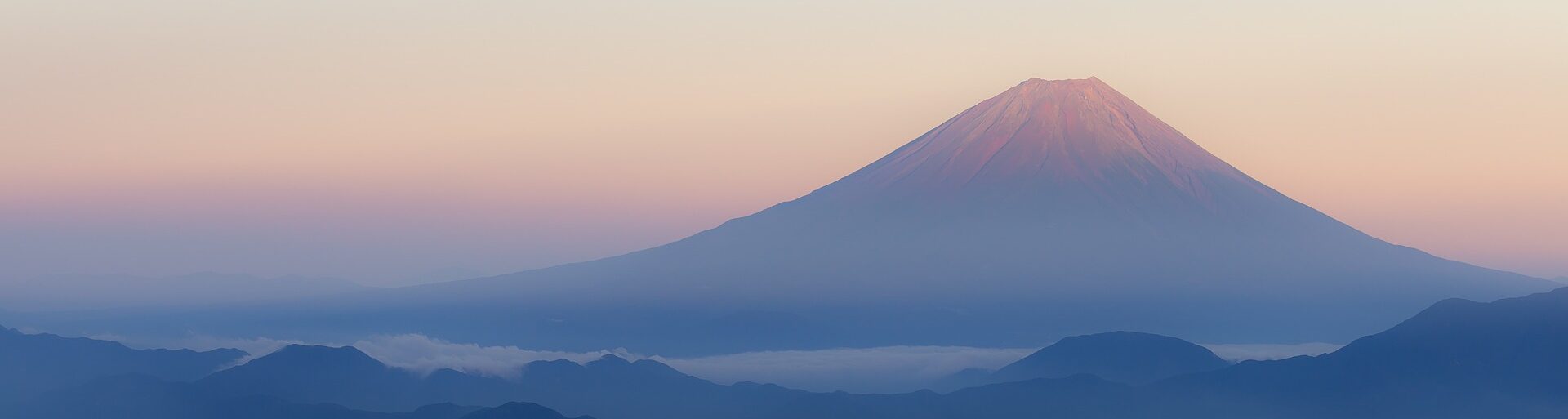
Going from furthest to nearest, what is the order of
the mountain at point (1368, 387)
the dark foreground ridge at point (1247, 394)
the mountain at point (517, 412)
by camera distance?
the dark foreground ridge at point (1247, 394), the mountain at point (1368, 387), the mountain at point (517, 412)

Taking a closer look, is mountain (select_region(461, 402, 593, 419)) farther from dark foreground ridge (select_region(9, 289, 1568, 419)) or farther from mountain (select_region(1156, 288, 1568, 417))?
mountain (select_region(1156, 288, 1568, 417))

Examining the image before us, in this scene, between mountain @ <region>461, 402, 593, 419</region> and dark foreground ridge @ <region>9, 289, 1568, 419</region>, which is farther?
dark foreground ridge @ <region>9, 289, 1568, 419</region>

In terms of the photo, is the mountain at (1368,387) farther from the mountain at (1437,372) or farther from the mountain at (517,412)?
the mountain at (517,412)

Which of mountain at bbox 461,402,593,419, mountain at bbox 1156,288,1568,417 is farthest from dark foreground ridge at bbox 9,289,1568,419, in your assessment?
mountain at bbox 461,402,593,419

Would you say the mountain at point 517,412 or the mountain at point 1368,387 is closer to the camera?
the mountain at point 517,412

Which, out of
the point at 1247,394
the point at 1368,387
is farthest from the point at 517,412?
the point at 1368,387

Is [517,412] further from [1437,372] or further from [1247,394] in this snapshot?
[1437,372]

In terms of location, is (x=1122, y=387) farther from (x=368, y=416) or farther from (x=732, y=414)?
(x=368, y=416)

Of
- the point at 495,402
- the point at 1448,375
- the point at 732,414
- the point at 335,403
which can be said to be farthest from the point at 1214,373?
the point at 335,403

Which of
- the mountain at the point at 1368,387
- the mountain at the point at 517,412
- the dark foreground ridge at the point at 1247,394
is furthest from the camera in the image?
the dark foreground ridge at the point at 1247,394

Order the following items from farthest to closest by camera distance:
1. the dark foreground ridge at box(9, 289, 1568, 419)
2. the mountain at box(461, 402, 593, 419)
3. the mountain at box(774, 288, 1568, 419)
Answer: the dark foreground ridge at box(9, 289, 1568, 419), the mountain at box(774, 288, 1568, 419), the mountain at box(461, 402, 593, 419)

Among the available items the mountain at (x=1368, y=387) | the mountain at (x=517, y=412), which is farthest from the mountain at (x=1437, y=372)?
the mountain at (x=517, y=412)

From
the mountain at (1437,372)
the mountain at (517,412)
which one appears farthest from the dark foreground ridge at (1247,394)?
the mountain at (517,412)

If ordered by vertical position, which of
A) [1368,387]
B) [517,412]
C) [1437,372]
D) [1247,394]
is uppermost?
[1437,372]
